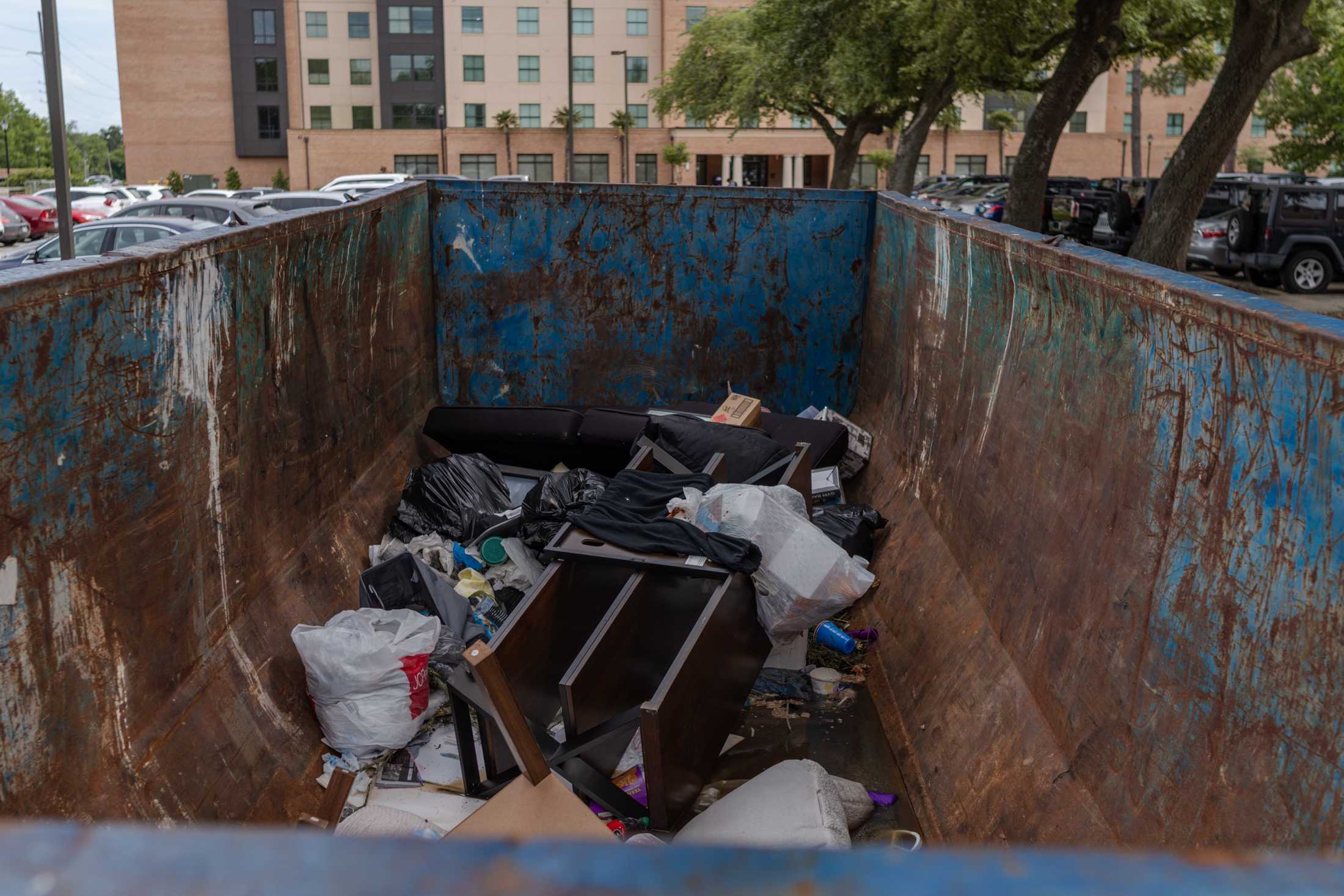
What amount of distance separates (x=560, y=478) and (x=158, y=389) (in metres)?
3.10

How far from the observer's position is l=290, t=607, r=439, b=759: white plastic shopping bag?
4441 mm

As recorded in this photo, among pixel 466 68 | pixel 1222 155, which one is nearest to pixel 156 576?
pixel 1222 155

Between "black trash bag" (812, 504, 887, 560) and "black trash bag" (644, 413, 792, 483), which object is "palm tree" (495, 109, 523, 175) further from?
"black trash bag" (812, 504, 887, 560)

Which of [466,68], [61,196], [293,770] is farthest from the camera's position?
[466,68]

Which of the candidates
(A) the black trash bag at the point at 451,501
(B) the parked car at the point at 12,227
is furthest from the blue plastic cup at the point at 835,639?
(B) the parked car at the point at 12,227

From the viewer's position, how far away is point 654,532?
16.4ft

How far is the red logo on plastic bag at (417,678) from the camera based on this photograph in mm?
4559

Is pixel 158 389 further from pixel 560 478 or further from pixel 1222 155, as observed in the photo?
pixel 1222 155

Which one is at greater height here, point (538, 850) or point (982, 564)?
point (538, 850)

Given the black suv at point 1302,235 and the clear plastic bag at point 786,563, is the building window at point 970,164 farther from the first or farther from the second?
the clear plastic bag at point 786,563

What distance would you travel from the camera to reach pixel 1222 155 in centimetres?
1444

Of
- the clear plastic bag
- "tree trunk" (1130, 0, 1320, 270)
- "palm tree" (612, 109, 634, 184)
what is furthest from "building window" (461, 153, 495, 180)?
the clear plastic bag

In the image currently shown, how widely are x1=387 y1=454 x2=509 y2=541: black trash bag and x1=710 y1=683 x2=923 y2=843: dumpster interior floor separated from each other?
6.63 ft

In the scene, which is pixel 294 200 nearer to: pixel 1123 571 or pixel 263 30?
pixel 1123 571
